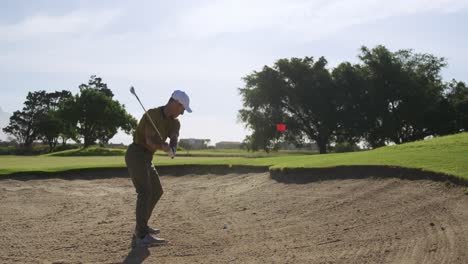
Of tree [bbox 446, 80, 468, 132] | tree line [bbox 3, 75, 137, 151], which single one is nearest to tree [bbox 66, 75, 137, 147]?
tree line [bbox 3, 75, 137, 151]

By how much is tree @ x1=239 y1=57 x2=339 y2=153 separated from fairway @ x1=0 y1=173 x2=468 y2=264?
53495 millimetres

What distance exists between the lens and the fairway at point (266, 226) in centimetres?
709

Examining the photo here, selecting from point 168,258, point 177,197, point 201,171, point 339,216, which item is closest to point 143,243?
point 168,258

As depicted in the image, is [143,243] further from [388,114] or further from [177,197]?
[388,114]

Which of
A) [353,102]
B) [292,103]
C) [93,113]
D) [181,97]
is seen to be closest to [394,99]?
[353,102]

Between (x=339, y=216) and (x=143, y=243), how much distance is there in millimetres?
3629

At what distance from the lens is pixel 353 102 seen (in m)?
66.6

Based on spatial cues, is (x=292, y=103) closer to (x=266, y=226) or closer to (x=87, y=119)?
(x=87, y=119)

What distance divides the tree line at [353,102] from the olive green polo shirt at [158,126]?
5798cm

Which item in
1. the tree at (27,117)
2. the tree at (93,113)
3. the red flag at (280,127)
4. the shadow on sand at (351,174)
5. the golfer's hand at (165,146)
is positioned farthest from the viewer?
the tree at (27,117)

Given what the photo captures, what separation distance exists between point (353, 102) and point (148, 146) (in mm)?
60676

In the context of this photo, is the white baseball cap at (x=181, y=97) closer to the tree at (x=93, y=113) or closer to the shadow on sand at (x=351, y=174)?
the shadow on sand at (x=351, y=174)

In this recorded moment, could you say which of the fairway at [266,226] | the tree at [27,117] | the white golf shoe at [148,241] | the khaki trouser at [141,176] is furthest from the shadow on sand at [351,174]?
the tree at [27,117]

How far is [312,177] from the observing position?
46.1ft
